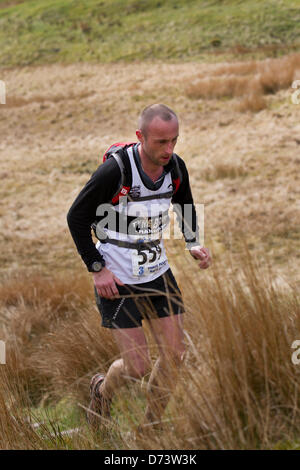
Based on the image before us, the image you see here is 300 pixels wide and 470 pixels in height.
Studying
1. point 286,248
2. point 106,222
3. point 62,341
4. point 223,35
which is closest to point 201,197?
point 286,248

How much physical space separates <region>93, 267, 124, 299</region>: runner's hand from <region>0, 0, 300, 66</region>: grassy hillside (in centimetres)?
1767

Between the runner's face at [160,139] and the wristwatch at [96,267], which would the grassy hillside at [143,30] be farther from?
the wristwatch at [96,267]

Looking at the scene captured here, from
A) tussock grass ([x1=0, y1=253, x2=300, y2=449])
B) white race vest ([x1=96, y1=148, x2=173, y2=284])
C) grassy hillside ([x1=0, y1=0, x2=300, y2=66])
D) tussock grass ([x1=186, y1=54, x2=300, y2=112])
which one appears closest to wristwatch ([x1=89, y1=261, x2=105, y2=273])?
white race vest ([x1=96, y1=148, x2=173, y2=284])

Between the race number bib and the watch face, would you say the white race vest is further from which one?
the watch face

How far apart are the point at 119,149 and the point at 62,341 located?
6.07ft

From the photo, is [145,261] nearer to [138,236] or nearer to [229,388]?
[138,236]

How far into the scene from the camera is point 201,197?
9883 millimetres

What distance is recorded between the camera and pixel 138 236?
10.4ft

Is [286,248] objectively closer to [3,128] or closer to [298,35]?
[3,128]

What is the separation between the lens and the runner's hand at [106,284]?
10.1 ft

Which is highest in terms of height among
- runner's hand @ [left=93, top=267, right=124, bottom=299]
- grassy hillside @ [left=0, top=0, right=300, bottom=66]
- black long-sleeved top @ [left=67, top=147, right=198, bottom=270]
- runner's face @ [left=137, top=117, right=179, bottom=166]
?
grassy hillside @ [left=0, top=0, right=300, bottom=66]

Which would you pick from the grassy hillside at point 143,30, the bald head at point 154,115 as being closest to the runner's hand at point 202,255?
the bald head at point 154,115

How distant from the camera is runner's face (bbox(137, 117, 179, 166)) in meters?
2.94

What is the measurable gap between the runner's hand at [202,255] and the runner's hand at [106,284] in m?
0.42
